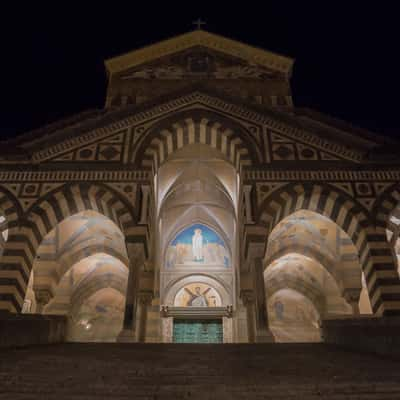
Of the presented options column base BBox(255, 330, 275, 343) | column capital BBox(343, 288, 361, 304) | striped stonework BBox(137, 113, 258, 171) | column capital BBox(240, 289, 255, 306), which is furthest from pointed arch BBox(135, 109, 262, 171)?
column capital BBox(343, 288, 361, 304)

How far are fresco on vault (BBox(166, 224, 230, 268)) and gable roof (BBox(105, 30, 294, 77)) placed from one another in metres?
8.61

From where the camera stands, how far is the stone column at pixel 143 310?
14.8 metres

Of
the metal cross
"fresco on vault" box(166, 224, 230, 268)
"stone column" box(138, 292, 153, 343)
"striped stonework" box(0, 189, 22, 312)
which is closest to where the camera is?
"striped stonework" box(0, 189, 22, 312)

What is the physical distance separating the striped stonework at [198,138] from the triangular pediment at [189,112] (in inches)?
7.7

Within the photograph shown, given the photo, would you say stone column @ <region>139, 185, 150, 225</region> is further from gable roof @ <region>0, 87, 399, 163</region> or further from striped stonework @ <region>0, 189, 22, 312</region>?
striped stonework @ <region>0, 189, 22, 312</region>

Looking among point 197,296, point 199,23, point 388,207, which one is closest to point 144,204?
point 388,207

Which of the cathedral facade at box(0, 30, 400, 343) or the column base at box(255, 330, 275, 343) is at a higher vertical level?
the cathedral facade at box(0, 30, 400, 343)

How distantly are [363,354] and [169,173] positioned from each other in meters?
12.2

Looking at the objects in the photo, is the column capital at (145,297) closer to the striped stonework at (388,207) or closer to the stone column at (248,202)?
the stone column at (248,202)

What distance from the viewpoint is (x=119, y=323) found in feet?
69.6

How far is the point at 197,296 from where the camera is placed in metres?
20.3

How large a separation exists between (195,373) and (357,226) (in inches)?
323

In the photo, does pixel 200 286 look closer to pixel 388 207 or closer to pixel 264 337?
pixel 264 337

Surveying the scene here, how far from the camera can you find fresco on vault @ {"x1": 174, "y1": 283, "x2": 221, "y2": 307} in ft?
65.9
